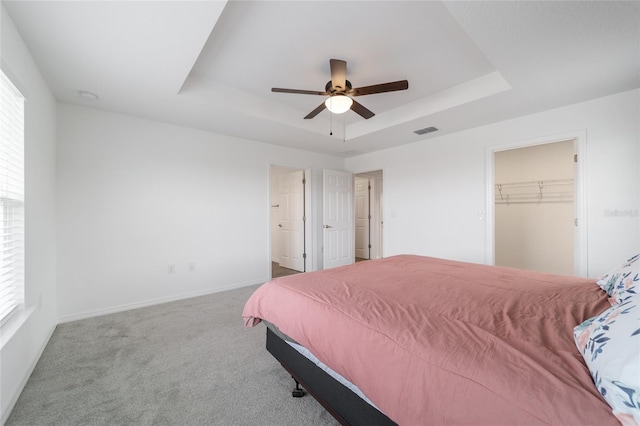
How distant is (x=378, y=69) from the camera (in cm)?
257

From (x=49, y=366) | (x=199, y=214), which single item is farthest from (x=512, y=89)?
(x=49, y=366)

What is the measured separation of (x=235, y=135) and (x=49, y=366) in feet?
10.4

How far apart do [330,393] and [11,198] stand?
95.1 inches

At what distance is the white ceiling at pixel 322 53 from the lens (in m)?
1.63

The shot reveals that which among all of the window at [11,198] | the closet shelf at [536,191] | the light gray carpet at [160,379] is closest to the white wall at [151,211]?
the light gray carpet at [160,379]

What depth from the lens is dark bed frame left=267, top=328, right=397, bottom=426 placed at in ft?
3.77

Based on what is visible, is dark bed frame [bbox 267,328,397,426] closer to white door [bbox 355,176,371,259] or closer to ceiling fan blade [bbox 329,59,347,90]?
ceiling fan blade [bbox 329,59,347,90]

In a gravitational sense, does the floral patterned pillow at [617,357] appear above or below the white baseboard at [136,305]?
above

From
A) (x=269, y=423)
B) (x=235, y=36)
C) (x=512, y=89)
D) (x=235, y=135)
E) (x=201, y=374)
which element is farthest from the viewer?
(x=235, y=135)

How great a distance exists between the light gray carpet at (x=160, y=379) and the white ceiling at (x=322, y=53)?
2352 millimetres

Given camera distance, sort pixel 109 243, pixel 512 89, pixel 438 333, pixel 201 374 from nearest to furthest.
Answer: pixel 438 333 → pixel 201 374 → pixel 512 89 → pixel 109 243

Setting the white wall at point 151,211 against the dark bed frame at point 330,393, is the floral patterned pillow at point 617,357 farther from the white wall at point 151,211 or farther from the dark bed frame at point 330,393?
the white wall at point 151,211

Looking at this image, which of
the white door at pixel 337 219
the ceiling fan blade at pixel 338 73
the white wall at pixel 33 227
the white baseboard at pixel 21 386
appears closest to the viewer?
the white baseboard at pixel 21 386

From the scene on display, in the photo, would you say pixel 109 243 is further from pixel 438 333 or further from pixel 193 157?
pixel 438 333
